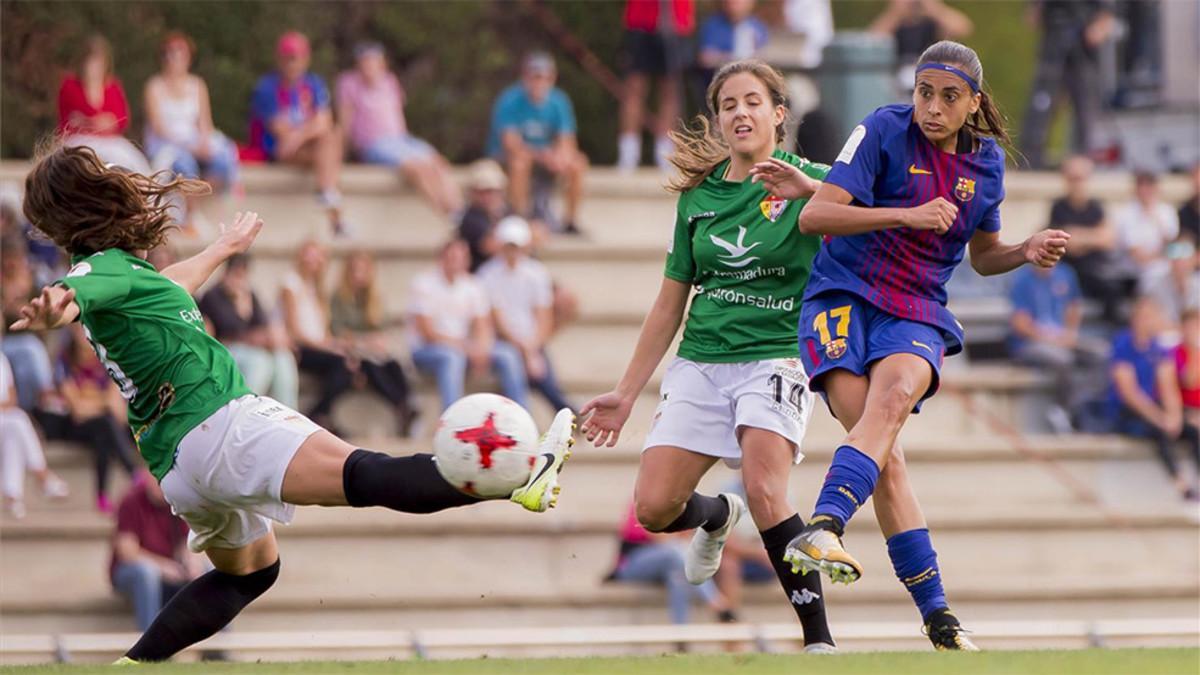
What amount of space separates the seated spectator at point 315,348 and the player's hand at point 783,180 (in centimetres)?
674

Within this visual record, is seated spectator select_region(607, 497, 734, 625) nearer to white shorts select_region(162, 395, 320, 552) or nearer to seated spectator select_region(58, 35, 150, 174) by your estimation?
seated spectator select_region(58, 35, 150, 174)

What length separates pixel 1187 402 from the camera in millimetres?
13711

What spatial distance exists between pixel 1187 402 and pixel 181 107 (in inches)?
306

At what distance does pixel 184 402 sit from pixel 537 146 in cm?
962

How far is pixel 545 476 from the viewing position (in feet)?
19.8

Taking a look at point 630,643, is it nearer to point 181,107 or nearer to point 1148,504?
point 1148,504

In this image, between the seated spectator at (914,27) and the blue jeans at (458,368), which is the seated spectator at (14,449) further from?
the seated spectator at (914,27)

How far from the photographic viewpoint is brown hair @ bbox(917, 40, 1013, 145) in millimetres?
6410

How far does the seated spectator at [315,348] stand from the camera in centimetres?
1291

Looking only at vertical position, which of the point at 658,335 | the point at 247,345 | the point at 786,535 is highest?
the point at 658,335

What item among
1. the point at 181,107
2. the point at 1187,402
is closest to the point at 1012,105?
the point at 1187,402

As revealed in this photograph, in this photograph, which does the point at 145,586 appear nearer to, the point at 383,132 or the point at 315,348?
the point at 315,348

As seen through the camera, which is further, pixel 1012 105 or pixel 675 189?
A: pixel 1012 105

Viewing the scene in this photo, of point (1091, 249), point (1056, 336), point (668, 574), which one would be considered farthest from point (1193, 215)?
point (668, 574)
